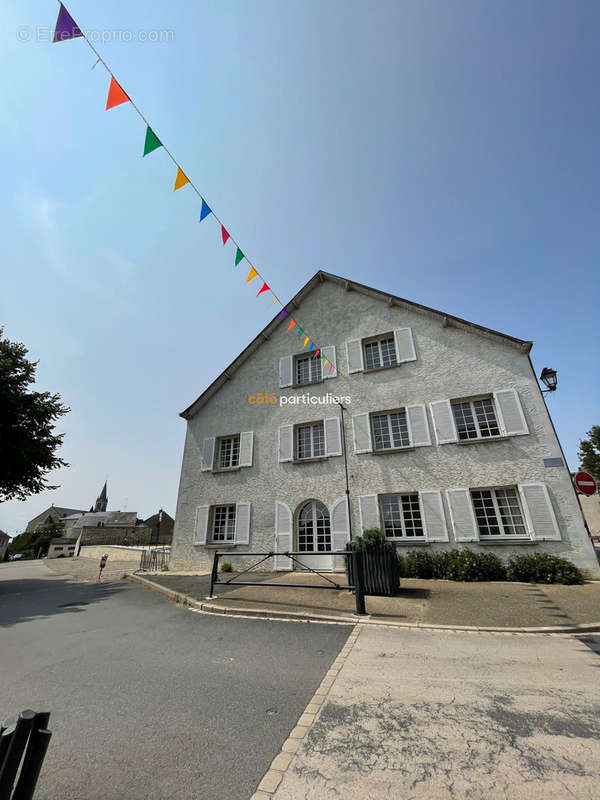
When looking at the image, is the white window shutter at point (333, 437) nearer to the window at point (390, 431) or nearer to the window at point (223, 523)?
the window at point (390, 431)

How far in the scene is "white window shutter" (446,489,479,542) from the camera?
9.58 meters

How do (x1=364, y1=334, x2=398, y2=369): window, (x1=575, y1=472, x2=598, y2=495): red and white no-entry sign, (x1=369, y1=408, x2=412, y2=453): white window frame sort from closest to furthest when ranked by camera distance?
(x1=575, y1=472, x2=598, y2=495): red and white no-entry sign
(x1=369, y1=408, x2=412, y2=453): white window frame
(x1=364, y1=334, x2=398, y2=369): window

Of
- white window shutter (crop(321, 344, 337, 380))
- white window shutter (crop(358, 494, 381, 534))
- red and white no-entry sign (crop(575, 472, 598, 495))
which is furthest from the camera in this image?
white window shutter (crop(321, 344, 337, 380))

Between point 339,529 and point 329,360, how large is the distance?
6.24 metres

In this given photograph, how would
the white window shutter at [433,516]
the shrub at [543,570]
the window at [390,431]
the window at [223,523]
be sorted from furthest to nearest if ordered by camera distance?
the window at [223,523]
the window at [390,431]
the white window shutter at [433,516]
the shrub at [543,570]

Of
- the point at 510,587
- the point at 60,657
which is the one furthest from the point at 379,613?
the point at 60,657

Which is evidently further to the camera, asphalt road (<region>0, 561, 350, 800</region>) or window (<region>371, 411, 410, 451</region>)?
window (<region>371, 411, 410, 451</region>)

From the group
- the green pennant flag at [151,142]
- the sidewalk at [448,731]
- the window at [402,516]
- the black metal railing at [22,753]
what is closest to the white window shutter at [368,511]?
the window at [402,516]

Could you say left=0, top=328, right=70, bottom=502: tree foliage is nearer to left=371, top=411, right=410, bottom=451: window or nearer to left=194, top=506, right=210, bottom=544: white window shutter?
Result: left=194, top=506, right=210, bottom=544: white window shutter

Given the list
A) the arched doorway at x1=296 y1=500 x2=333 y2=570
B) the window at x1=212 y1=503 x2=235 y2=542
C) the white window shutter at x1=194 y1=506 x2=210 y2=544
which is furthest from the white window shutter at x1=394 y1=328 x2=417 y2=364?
the white window shutter at x1=194 y1=506 x2=210 y2=544

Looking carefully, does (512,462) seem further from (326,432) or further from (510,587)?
(326,432)

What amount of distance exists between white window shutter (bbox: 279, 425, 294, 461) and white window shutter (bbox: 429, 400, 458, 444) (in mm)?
5068

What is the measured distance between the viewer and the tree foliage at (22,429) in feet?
44.3

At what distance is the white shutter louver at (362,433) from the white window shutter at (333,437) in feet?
1.85
